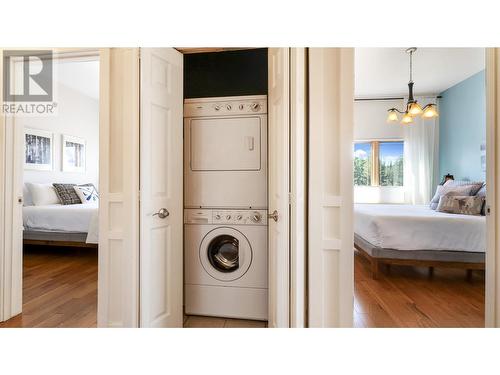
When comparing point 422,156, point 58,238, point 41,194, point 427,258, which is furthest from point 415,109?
point 41,194

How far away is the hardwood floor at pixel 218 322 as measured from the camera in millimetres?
2119

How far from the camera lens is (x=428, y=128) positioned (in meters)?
5.61

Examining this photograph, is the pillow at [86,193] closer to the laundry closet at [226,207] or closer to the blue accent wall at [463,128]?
the laundry closet at [226,207]

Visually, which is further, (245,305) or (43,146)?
(43,146)

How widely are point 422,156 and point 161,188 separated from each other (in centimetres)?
556

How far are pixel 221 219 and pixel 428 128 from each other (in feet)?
17.4

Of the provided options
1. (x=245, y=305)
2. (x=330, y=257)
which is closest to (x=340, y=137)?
(x=330, y=257)

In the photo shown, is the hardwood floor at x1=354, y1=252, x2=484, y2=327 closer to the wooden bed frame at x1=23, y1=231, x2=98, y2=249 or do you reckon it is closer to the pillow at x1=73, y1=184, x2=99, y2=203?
the wooden bed frame at x1=23, y1=231, x2=98, y2=249

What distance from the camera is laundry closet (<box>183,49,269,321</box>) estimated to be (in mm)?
2154

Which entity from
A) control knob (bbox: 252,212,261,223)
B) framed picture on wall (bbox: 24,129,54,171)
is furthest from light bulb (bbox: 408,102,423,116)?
framed picture on wall (bbox: 24,129,54,171)

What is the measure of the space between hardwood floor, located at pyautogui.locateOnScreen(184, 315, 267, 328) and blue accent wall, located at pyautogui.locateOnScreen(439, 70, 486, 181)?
4365 millimetres

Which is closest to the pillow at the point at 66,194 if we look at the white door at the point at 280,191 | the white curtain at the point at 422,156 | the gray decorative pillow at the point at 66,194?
the gray decorative pillow at the point at 66,194

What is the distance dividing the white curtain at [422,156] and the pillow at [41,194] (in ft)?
21.0
